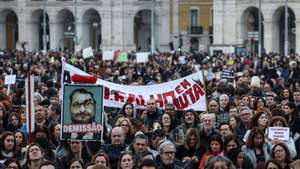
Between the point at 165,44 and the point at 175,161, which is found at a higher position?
the point at 165,44

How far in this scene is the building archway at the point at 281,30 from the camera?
219 ft

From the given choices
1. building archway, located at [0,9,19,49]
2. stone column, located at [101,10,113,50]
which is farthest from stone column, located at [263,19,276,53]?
building archway, located at [0,9,19,49]

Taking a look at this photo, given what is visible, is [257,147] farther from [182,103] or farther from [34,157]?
[182,103]

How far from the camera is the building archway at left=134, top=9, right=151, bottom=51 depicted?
7848 cm

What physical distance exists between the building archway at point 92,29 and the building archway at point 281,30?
15.4 metres

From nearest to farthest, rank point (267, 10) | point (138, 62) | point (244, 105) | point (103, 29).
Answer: point (244, 105)
point (138, 62)
point (267, 10)
point (103, 29)

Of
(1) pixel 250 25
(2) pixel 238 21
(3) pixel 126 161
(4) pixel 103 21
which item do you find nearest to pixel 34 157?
(3) pixel 126 161

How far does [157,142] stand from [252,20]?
54463 mm

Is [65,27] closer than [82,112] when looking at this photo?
No

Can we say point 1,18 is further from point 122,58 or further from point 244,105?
point 244,105

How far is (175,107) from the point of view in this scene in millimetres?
20891

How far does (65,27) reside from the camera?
260 ft

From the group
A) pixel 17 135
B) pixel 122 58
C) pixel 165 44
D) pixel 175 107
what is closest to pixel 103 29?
pixel 165 44

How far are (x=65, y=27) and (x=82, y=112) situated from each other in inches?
2544
